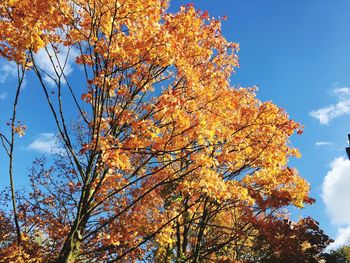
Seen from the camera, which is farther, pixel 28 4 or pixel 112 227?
pixel 112 227

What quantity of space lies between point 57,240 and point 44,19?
8287 mm

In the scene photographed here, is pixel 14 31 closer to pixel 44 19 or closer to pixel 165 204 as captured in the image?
pixel 44 19

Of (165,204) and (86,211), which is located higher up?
(165,204)

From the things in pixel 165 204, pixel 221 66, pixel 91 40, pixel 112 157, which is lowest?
pixel 112 157

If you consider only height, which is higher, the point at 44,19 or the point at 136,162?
the point at 44,19

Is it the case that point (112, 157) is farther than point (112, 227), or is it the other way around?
point (112, 227)

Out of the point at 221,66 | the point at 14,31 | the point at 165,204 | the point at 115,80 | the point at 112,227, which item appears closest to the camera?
the point at 14,31

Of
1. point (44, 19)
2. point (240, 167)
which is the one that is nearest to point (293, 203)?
point (240, 167)

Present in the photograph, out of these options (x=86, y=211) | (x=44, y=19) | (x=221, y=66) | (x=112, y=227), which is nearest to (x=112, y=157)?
(x=86, y=211)

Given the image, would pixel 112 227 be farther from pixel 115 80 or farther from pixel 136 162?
pixel 115 80

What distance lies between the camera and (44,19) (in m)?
8.51

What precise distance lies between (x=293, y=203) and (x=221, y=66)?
7288mm

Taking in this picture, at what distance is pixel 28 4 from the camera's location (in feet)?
27.6

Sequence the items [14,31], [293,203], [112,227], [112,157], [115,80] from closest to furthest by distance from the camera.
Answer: [112,157]
[14,31]
[115,80]
[112,227]
[293,203]
